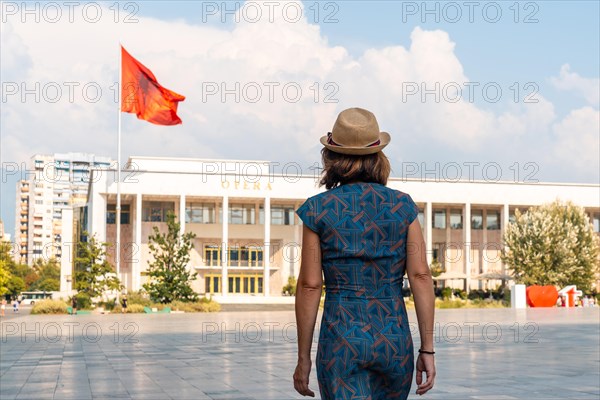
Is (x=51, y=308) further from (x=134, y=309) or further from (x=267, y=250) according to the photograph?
(x=267, y=250)

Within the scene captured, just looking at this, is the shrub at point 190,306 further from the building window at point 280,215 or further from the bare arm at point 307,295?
the bare arm at point 307,295

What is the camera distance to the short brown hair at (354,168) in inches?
156

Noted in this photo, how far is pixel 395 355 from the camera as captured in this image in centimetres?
376

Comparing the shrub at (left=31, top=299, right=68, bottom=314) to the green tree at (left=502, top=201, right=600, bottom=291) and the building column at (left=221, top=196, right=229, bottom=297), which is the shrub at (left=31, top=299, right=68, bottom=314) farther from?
the green tree at (left=502, top=201, right=600, bottom=291)

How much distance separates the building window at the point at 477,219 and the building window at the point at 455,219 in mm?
1285

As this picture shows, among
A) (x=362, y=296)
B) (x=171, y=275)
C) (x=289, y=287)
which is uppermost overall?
(x=362, y=296)

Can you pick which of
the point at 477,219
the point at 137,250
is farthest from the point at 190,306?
the point at 477,219

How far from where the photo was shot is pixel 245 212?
74438 millimetres

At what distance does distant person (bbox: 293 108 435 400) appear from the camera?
12.3 feet

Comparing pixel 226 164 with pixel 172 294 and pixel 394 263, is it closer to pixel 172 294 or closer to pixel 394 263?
pixel 172 294

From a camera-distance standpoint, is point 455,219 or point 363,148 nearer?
point 363,148

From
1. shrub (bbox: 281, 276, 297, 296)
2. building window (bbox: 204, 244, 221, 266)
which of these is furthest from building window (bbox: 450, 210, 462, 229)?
building window (bbox: 204, 244, 221, 266)

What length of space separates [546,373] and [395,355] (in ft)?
32.2

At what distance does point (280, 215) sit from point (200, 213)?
6.94 m
